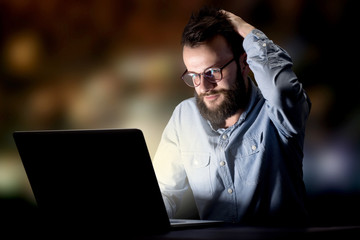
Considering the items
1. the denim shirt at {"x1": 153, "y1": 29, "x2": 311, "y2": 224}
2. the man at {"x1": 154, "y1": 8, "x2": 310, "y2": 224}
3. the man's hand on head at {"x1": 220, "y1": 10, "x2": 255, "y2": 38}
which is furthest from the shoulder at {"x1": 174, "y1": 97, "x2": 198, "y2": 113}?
the man's hand on head at {"x1": 220, "y1": 10, "x2": 255, "y2": 38}

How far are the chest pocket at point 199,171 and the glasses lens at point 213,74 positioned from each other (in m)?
0.31

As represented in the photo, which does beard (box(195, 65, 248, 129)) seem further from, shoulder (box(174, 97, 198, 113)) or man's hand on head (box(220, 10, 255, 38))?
man's hand on head (box(220, 10, 255, 38))

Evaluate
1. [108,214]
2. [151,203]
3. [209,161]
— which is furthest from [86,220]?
[209,161]

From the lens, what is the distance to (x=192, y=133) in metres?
1.80

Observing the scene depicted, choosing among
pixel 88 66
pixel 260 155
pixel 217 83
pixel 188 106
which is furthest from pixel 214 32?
pixel 88 66

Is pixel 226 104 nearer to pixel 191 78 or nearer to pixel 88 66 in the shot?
pixel 191 78

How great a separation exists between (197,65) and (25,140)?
0.86 m

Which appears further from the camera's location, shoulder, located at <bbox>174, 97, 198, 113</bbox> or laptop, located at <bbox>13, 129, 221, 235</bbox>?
shoulder, located at <bbox>174, 97, 198, 113</bbox>

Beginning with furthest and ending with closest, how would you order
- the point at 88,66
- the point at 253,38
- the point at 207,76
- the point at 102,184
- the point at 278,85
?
the point at 88,66 → the point at 207,76 → the point at 253,38 → the point at 278,85 → the point at 102,184

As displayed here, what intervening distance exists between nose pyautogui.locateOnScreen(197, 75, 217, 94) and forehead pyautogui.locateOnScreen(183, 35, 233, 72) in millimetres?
45

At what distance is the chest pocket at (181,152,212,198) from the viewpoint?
169cm

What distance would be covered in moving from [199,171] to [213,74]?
40cm

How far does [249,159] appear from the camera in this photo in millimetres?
1630

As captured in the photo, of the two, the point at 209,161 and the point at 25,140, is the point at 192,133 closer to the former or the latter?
the point at 209,161
